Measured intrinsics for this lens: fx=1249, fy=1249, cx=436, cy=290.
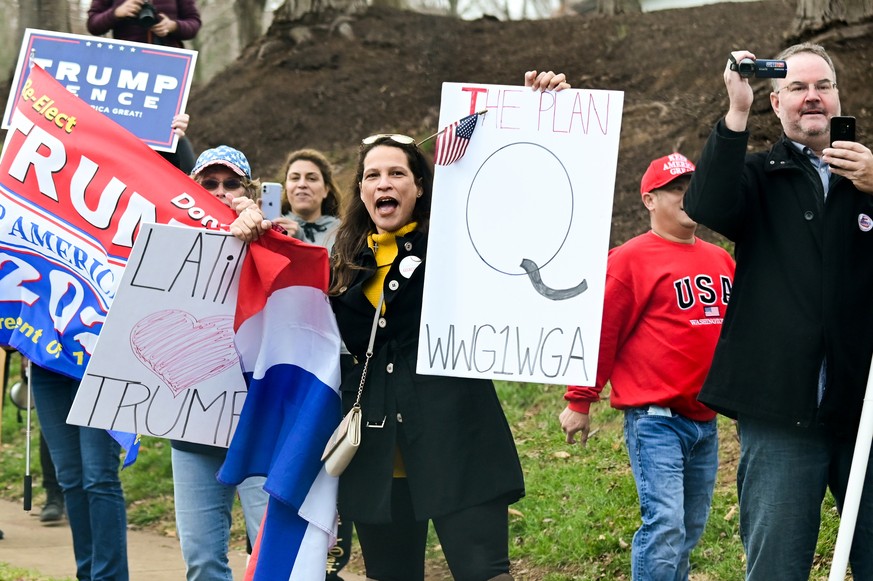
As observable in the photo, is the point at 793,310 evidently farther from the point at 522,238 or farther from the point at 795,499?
the point at 522,238

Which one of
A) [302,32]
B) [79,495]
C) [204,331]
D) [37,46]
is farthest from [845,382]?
[302,32]

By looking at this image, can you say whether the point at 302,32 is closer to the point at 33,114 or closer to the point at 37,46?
the point at 37,46

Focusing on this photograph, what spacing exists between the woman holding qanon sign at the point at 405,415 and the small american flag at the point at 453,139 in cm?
20

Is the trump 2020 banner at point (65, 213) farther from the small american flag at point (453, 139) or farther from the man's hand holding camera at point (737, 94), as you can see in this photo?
the man's hand holding camera at point (737, 94)

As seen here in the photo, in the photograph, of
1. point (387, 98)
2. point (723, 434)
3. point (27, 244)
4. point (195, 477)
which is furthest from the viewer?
point (387, 98)

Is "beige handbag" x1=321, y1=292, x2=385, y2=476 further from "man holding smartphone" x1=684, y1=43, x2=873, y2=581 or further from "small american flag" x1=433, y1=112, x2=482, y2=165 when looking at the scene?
"man holding smartphone" x1=684, y1=43, x2=873, y2=581

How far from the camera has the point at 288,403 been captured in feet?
14.6

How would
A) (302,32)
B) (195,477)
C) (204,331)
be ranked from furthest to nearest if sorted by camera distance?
(302,32) → (195,477) → (204,331)

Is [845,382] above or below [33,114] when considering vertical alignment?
below

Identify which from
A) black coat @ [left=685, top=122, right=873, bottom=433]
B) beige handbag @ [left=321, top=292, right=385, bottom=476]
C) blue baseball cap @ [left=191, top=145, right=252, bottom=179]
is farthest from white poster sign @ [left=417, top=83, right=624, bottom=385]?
blue baseball cap @ [left=191, top=145, right=252, bottom=179]

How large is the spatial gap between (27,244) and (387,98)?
337 inches

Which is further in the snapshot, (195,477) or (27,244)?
(27,244)

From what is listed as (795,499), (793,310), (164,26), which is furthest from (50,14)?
(795,499)

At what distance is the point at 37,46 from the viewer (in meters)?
6.72
